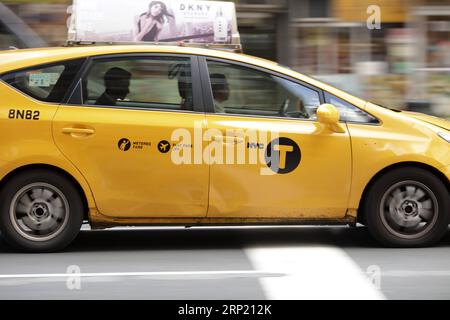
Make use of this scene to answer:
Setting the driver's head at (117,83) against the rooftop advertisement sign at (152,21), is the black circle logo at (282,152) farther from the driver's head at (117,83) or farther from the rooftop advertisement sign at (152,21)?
the driver's head at (117,83)

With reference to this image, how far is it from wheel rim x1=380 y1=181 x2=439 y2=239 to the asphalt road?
164mm

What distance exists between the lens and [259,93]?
739 centimetres

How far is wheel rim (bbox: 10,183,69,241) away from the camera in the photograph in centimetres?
718

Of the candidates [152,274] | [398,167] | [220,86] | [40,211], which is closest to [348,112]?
[398,167]

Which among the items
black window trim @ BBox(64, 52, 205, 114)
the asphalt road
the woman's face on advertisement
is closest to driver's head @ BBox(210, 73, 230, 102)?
black window trim @ BBox(64, 52, 205, 114)

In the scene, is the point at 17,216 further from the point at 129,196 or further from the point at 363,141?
the point at 363,141

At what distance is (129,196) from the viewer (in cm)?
719

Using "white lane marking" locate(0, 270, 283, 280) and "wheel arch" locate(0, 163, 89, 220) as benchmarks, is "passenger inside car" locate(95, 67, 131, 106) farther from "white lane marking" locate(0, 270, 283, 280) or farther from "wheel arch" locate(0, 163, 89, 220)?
"white lane marking" locate(0, 270, 283, 280)

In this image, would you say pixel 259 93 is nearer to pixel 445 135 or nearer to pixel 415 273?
pixel 445 135

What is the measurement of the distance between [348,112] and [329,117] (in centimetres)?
28

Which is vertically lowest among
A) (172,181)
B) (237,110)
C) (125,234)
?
(125,234)

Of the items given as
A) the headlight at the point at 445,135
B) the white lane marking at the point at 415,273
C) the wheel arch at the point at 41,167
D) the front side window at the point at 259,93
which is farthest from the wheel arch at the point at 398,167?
the wheel arch at the point at 41,167

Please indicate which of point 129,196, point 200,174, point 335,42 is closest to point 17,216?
point 129,196

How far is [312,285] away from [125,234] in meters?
2.51
